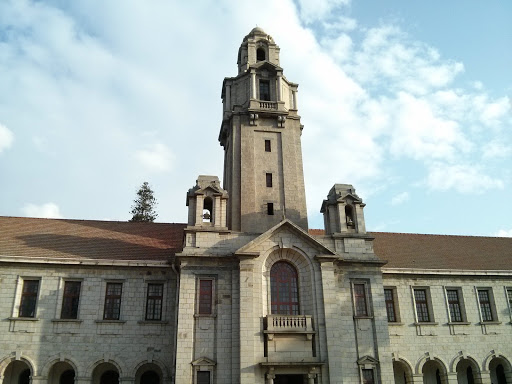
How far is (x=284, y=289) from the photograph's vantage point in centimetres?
2505

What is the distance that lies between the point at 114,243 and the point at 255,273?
1022cm

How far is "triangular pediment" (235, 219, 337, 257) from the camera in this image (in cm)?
2488

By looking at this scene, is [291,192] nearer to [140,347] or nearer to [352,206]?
[352,206]

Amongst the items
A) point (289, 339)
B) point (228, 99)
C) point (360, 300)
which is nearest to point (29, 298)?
point (289, 339)

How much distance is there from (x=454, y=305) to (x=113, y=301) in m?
22.0

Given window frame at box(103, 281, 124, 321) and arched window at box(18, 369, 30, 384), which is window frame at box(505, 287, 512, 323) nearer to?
window frame at box(103, 281, 124, 321)

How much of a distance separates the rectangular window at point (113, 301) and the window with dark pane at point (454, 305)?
21.1 meters

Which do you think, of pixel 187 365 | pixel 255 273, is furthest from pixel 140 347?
pixel 255 273

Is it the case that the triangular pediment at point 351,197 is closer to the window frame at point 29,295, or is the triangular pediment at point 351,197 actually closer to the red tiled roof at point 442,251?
the red tiled roof at point 442,251

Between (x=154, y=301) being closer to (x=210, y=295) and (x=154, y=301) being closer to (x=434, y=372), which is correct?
(x=210, y=295)

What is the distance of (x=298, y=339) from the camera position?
2339cm

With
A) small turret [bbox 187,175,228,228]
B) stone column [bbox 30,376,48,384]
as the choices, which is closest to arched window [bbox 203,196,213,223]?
small turret [bbox 187,175,228,228]

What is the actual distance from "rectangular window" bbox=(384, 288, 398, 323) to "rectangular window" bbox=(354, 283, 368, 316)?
10.9 feet

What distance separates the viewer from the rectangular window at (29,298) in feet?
82.5
